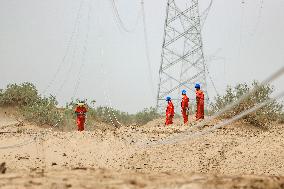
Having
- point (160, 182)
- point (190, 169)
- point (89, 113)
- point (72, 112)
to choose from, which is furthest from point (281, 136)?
point (89, 113)

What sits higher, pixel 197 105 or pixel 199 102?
pixel 199 102

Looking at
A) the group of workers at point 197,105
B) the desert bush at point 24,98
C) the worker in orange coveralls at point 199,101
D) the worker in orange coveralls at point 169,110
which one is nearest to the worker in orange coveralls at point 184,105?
the group of workers at point 197,105

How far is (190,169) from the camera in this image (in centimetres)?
975

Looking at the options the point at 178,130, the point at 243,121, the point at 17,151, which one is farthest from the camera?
the point at 243,121

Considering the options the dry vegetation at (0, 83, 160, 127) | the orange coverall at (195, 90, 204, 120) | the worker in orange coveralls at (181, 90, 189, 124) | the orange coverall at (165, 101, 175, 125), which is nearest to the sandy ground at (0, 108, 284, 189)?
the orange coverall at (195, 90, 204, 120)

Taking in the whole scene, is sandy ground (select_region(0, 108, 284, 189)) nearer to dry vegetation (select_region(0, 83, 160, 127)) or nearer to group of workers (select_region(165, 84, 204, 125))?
group of workers (select_region(165, 84, 204, 125))

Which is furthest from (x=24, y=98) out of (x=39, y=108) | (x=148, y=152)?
(x=148, y=152)

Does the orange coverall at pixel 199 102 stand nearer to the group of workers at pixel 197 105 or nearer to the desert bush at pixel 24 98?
the group of workers at pixel 197 105

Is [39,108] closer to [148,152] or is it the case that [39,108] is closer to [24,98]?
[24,98]

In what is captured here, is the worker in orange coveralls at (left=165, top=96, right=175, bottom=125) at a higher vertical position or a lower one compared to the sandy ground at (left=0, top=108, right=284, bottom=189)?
higher

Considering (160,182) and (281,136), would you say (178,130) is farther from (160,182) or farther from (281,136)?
(160,182)

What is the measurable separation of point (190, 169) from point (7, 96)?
25095mm

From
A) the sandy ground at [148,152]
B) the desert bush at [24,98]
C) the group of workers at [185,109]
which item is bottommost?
the sandy ground at [148,152]

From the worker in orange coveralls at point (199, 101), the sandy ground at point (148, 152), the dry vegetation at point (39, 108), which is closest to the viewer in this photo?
the sandy ground at point (148, 152)
